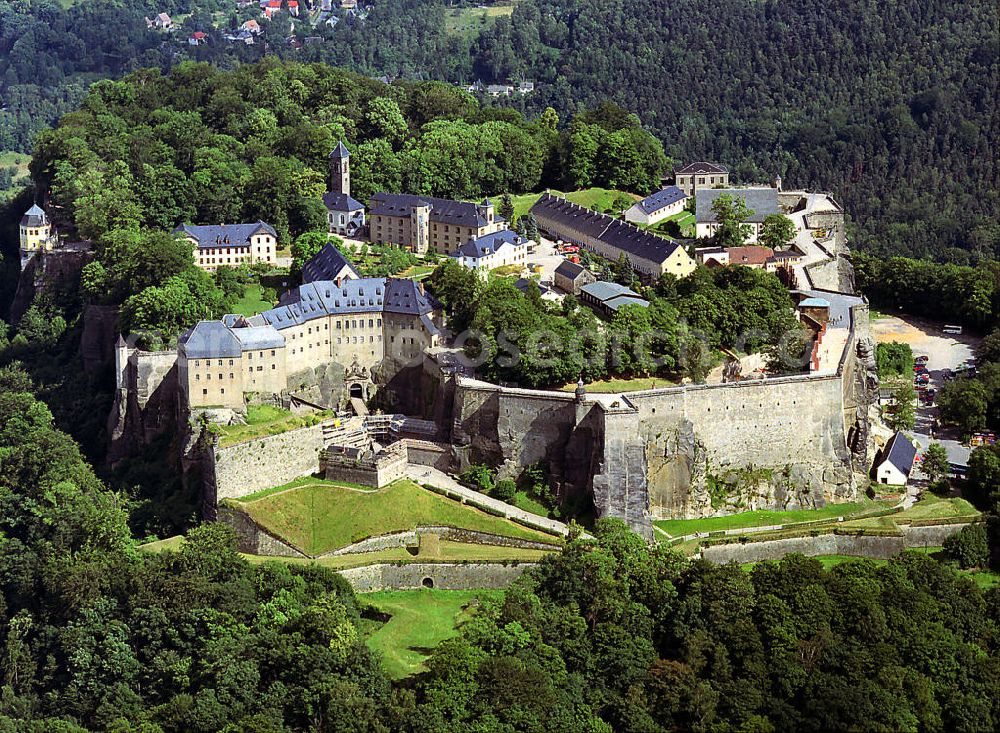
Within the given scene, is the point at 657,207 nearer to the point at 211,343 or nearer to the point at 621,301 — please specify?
the point at 621,301

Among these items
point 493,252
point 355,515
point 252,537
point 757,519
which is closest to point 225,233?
point 493,252

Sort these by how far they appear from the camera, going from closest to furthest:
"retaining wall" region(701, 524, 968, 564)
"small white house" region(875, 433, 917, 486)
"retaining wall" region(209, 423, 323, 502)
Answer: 1. "retaining wall" region(701, 524, 968, 564)
2. "retaining wall" region(209, 423, 323, 502)
3. "small white house" region(875, 433, 917, 486)

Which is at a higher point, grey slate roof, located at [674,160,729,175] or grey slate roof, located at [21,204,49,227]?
grey slate roof, located at [674,160,729,175]

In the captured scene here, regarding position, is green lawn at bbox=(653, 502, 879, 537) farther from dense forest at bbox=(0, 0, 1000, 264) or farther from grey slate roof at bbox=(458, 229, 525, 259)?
dense forest at bbox=(0, 0, 1000, 264)

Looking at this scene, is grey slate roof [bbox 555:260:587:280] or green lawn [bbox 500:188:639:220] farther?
green lawn [bbox 500:188:639:220]

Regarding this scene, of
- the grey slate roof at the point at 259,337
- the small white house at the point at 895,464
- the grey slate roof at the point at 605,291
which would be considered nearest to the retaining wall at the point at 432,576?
the grey slate roof at the point at 259,337

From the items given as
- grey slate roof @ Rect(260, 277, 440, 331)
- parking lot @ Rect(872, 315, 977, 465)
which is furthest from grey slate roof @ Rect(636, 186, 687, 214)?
grey slate roof @ Rect(260, 277, 440, 331)
